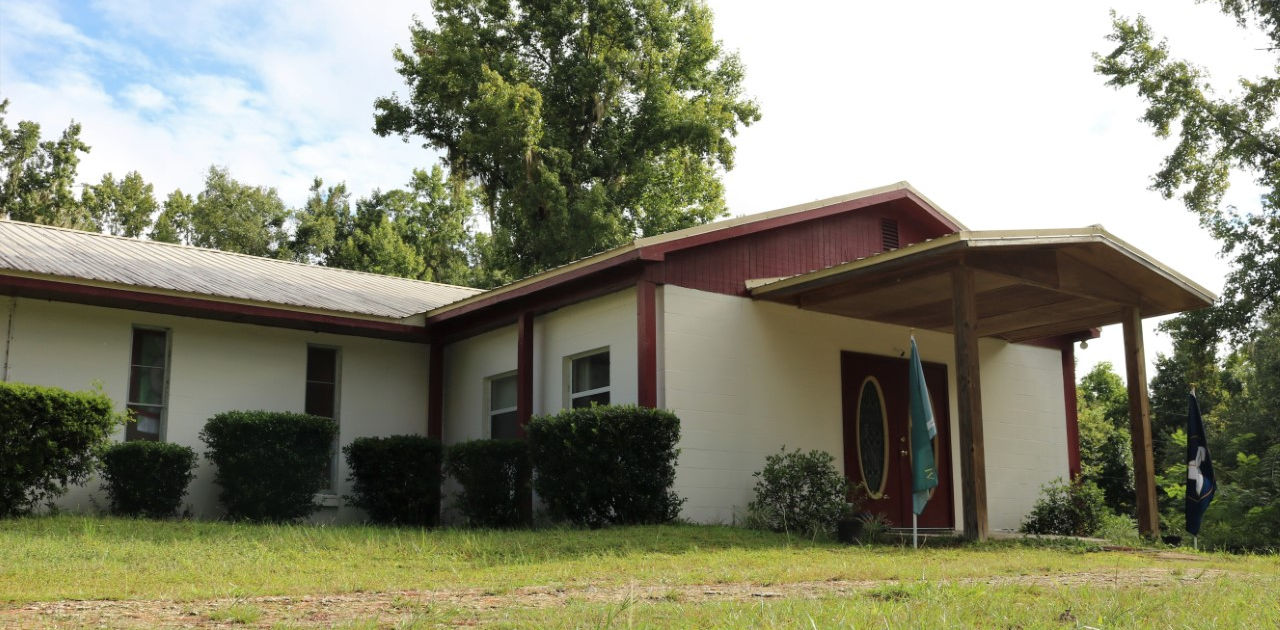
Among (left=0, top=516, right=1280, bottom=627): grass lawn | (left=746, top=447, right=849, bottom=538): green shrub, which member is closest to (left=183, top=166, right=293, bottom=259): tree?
(left=0, top=516, right=1280, bottom=627): grass lawn

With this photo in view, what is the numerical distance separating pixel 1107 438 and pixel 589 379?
12.6 meters

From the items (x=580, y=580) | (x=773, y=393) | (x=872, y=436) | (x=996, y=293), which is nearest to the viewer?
(x=580, y=580)

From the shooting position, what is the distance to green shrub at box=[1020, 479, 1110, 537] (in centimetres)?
1415

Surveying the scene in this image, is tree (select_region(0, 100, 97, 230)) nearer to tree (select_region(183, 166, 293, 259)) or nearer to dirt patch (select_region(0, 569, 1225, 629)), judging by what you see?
tree (select_region(183, 166, 293, 259))

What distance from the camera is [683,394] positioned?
40.2ft

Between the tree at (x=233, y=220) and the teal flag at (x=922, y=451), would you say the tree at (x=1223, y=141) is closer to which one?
the teal flag at (x=922, y=451)

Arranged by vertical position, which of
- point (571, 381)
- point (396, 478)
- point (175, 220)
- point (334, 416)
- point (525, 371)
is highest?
point (175, 220)

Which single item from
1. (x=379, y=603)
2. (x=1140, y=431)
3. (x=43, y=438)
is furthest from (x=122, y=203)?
(x=379, y=603)

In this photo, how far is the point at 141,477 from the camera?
12.4m

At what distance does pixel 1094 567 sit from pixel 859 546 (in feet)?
7.65

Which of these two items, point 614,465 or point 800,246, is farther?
point 800,246

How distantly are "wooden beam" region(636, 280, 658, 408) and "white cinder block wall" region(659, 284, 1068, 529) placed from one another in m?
0.13

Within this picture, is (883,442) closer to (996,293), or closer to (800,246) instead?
(996,293)

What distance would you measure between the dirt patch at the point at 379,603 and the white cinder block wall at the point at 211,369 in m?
7.82
